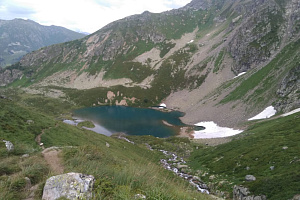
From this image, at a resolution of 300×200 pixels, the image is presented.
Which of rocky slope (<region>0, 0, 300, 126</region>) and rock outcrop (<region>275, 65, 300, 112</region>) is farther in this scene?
rocky slope (<region>0, 0, 300, 126</region>)

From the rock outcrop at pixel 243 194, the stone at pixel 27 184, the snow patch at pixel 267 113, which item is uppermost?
the stone at pixel 27 184

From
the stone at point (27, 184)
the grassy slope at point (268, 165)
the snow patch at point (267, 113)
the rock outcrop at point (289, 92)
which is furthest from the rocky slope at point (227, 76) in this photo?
the stone at point (27, 184)

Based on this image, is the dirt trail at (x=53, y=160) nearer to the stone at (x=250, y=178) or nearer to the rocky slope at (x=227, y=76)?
the stone at (x=250, y=178)

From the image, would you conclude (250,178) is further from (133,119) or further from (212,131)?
(133,119)

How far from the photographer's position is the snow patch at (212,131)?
2849 inches

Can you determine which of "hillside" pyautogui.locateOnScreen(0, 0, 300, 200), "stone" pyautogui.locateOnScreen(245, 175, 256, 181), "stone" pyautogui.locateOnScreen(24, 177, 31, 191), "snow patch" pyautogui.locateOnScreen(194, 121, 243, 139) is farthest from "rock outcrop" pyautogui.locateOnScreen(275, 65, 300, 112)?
"stone" pyautogui.locateOnScreen(24, 177, 31, 191)

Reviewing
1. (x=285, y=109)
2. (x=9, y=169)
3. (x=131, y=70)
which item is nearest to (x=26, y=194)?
(x=9, y=169)

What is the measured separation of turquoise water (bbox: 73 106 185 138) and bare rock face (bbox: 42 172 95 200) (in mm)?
80706

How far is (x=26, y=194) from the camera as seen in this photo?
7.06 meters

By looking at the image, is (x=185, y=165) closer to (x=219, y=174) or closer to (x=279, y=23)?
(x=219, y=174)

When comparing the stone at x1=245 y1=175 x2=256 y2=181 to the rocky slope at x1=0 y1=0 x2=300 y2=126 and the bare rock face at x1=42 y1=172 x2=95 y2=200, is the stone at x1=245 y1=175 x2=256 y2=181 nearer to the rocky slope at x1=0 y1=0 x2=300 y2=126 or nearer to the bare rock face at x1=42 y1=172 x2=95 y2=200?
the bare rock face at x1=42 y1=172 x2=95 y2=200

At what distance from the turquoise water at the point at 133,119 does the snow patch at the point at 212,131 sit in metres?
13.0

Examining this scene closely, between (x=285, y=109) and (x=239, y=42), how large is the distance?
98000mm

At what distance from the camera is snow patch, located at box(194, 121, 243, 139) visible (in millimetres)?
72363
